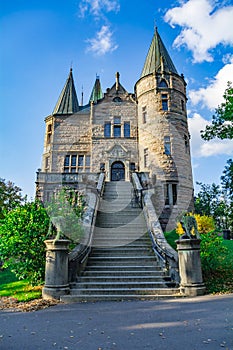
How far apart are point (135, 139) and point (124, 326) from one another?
21771 millimetres

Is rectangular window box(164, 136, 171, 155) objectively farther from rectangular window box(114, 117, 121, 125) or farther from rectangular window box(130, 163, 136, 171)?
rectangular window box(114, 117, 121, 125)

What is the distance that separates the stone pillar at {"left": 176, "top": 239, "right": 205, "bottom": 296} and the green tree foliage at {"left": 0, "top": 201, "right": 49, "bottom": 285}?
165 inches

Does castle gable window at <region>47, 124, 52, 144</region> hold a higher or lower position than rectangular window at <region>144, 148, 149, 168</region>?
higher

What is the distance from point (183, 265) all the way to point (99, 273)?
2.55m

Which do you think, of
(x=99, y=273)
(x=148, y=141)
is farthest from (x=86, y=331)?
(x=148, y=141)

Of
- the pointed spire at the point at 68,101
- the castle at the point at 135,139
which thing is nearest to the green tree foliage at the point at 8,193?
the castle at the point at 135,139

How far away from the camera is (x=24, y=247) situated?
812 centimetres

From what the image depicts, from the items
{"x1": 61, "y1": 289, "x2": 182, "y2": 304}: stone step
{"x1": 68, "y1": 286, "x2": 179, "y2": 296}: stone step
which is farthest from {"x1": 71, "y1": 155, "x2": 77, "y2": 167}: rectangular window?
{"x1": 61, "y1": 289, "x2": 182, "y2": 304}: stone step

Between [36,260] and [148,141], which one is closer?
[36,260]

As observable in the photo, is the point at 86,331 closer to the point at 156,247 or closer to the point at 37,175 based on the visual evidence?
the point at 156,247

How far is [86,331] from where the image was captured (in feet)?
13.5

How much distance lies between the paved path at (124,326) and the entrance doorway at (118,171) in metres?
18.4

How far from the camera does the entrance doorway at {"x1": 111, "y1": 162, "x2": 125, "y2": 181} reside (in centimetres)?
2416

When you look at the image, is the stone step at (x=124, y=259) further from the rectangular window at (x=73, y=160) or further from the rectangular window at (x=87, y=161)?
the rectangular window at (x=73, y=160)
